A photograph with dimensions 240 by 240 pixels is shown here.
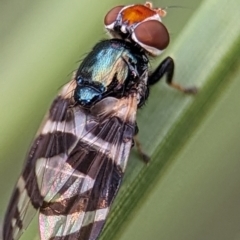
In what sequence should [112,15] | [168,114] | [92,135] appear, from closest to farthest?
[168,114] < [92,135] < [112,15]

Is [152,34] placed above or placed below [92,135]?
above

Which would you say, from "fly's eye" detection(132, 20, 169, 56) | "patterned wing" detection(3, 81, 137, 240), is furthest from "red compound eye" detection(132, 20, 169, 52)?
"patterned wing" detection(3, 81, 137, 240)

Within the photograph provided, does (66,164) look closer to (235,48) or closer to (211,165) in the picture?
(211,165)

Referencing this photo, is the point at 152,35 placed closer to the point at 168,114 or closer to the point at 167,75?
the point at 167,75

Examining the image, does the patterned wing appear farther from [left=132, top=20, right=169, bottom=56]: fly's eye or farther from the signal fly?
[left=132, top=20, right=169, bottom=56]: fly's eye

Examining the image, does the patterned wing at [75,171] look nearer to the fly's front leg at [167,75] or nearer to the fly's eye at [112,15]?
the fly's front leg at [167,75]

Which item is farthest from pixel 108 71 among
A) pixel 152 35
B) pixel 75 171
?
pixel 75 171

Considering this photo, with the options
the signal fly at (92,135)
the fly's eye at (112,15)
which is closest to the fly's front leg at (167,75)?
the signal fly at (92,135)
